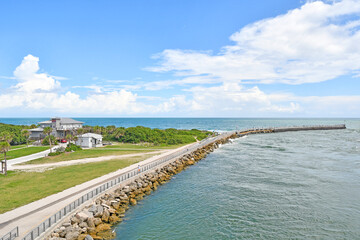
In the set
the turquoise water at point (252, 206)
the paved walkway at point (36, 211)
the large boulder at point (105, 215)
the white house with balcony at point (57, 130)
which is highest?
the white house with balcony at point (57, 130)

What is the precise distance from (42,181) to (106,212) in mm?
13927

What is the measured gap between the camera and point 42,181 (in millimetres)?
31516

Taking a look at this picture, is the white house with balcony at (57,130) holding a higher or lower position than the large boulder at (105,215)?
higher

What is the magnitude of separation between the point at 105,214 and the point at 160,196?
9612 mm

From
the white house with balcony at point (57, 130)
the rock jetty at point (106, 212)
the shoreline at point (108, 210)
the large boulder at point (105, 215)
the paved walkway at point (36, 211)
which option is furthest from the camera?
the white house with balcony at point (57, 130)

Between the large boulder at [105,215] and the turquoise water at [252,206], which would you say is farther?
the large boulder at [105,215]

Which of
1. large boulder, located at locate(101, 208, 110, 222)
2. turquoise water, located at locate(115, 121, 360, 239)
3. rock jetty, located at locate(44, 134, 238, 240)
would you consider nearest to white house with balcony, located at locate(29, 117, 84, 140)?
rock jetty, located at locate(44, 134, 238, 240)

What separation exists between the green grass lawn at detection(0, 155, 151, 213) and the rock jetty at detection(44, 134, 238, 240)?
20.7ft

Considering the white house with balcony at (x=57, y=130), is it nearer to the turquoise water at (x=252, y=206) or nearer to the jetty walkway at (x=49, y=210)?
the jetty walkway at (x=49, y=210)

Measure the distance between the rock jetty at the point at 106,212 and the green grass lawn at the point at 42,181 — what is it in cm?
630

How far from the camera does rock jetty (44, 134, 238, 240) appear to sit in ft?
64.0

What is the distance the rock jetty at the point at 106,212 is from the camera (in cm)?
1950

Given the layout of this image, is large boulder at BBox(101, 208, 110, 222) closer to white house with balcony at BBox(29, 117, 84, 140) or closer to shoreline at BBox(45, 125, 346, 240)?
shoreline at BBox(45, 125, 346, 240)

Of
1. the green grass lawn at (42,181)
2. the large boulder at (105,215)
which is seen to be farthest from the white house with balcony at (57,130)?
the large boulder at (105,215)
